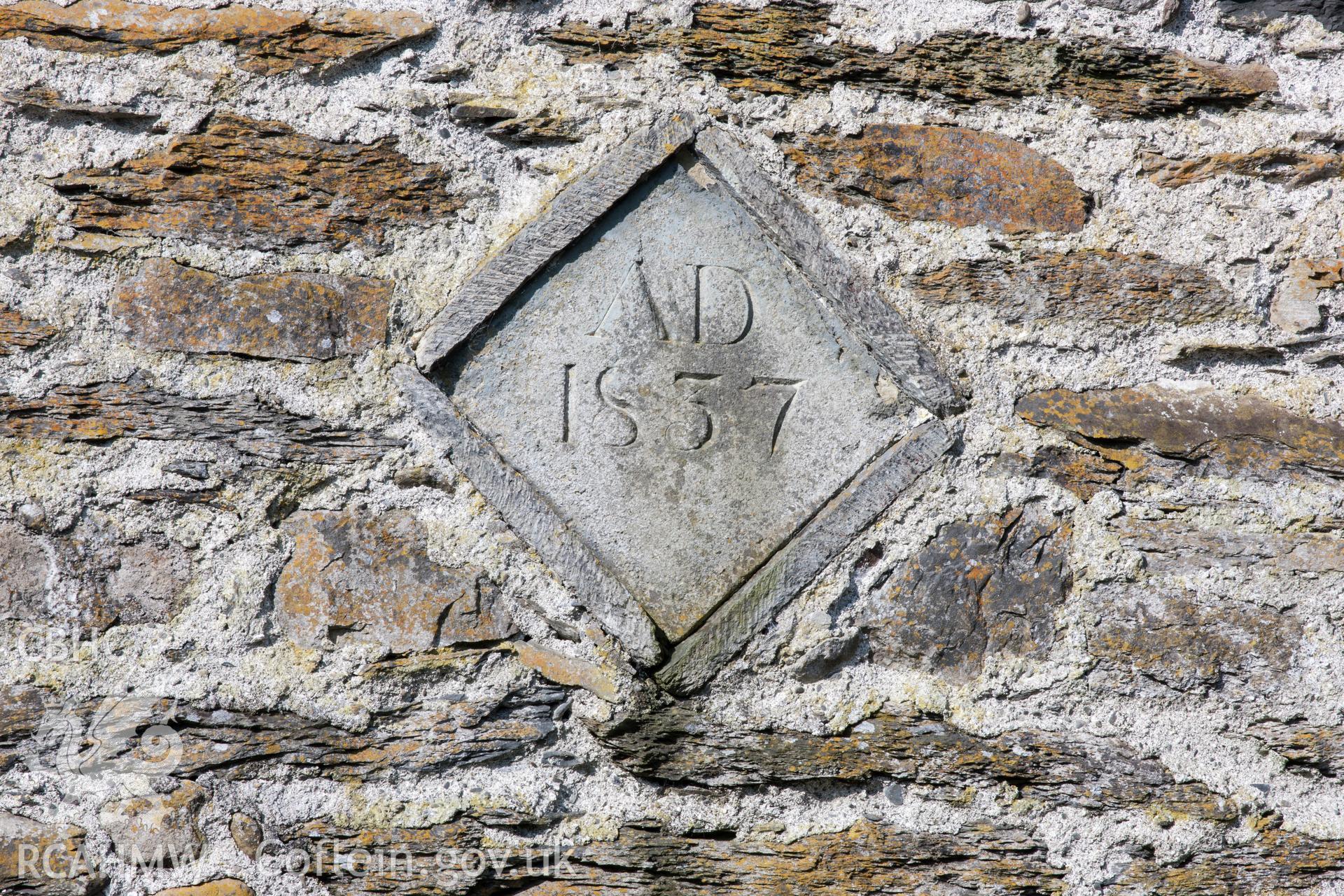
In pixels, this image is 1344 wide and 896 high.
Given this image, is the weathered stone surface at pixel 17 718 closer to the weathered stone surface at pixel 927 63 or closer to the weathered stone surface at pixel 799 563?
the weathered stone surface at pixel 799 563

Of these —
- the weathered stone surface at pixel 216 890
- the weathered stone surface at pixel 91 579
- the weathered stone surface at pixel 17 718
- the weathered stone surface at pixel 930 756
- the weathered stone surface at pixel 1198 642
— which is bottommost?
the weathered stone surface at pixel 216 890

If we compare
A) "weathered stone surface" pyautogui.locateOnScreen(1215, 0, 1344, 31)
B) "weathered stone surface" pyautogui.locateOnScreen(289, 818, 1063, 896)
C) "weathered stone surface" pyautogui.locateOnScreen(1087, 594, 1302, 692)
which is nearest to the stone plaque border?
"weathered stone surface" pyautogui.locateOnScreen(289, 818, 1063, 896)

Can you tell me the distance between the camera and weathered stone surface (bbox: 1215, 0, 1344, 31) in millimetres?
1078

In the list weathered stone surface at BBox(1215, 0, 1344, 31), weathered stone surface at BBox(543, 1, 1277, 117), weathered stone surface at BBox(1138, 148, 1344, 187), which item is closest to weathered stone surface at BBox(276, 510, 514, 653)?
weathered stone surface at BBox(543, 1, 1277, 117)

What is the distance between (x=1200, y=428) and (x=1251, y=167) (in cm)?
33

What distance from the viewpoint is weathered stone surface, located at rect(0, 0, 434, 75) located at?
103 cm

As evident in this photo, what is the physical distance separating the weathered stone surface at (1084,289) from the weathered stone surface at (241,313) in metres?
0.69

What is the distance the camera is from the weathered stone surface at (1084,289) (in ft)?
A: 3.58

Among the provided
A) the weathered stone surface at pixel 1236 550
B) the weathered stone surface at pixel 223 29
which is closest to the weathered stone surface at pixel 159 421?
the weathered stone surface at pixel 223 29


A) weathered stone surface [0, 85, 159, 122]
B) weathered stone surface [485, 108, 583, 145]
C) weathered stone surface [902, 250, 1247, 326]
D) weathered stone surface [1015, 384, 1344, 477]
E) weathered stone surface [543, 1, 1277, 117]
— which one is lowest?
weathered stone surface [1015, 384, 1344, 477]

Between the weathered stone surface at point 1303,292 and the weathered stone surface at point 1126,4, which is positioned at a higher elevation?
the weathered stone surface at point 1126,4

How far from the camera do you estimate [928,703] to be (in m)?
1.08

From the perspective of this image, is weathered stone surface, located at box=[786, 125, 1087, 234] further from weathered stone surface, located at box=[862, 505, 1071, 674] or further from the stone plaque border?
weathered stone surface, located at box=[862, 505, 1071, 674]

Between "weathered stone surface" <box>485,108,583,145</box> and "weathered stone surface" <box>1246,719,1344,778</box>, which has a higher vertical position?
"weathered stone surface" <box>485,108,583,145</box>
